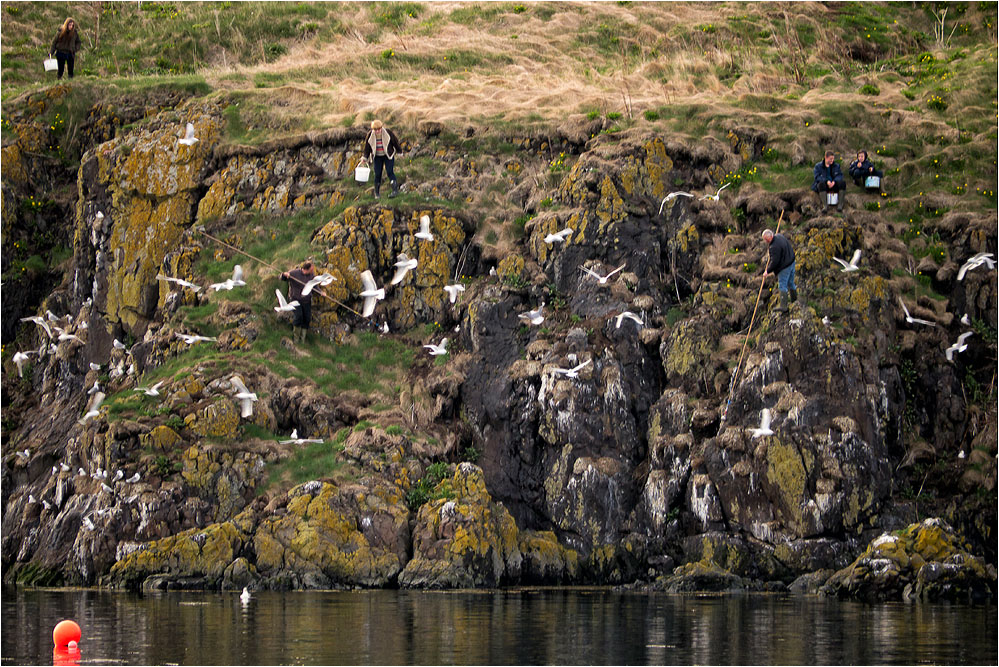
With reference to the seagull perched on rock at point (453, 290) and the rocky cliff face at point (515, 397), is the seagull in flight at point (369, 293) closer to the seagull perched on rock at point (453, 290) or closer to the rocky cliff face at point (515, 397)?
the rocky cliff face at point (515, 397)

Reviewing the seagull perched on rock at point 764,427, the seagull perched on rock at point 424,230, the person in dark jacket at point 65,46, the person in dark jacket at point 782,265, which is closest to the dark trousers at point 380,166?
the seagull perched on rock at point 424,230

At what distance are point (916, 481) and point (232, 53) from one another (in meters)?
31.8

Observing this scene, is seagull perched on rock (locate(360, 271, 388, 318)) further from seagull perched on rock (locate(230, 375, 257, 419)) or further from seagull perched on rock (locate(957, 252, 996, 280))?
seagull perched on rock (locate(957, 252, 996, 280))

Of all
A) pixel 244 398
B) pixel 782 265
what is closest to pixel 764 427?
pixel 782 265

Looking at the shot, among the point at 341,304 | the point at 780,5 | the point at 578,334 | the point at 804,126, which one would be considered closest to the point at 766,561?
the point at 578,334

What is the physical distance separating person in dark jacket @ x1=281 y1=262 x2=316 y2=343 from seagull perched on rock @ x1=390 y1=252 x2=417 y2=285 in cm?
215

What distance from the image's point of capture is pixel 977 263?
30016mm

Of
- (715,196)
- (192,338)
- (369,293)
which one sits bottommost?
(192,338)

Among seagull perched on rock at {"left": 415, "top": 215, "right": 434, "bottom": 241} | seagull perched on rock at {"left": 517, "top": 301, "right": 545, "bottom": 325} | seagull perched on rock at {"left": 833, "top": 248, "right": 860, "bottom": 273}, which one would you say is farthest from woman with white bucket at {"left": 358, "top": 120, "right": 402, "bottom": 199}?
seagull perched on rock at {"left": 833, "top": 248, "right": 860, "bottom": 273}

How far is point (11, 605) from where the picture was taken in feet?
75.0

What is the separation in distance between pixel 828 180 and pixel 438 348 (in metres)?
11.1

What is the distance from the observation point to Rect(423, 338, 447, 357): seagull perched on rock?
31.0 meters

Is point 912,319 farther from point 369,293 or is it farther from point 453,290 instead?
point 369,293

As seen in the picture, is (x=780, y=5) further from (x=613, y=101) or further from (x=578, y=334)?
(x=578, y=334)
